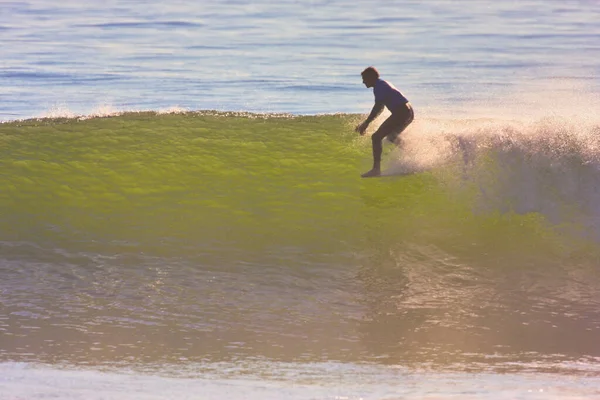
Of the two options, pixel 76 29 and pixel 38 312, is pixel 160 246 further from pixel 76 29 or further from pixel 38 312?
pixel 76 29

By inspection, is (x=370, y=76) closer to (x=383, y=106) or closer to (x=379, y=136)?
(x=383, y=106)

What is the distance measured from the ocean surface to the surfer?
0.85m

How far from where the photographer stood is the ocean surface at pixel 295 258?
8.52 meters

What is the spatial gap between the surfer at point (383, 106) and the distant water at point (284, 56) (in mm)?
14249

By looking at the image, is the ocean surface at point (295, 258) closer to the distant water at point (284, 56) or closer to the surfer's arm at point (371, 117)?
the surfer's arm at point (371, 117)

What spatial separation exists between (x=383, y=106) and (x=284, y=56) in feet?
94.6

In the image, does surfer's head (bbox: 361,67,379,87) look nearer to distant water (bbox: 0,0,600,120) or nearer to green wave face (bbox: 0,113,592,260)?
green wave face (bbox: 0,113,592,260)

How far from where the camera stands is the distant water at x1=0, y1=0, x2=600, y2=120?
31.2m

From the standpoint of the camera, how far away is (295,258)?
Answer: 39.4 ft

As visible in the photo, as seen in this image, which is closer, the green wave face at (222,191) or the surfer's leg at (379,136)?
the green wave face at (222,191)

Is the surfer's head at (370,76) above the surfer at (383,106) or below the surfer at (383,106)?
above

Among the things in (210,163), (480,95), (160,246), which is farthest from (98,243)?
(480,95)

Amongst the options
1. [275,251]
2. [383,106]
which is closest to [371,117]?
[383,106]

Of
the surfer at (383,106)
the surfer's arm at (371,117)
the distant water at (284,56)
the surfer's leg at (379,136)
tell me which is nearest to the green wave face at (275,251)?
the surfer's leg at (379,136)
